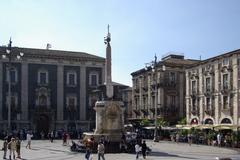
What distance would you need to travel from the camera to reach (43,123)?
68375 mm

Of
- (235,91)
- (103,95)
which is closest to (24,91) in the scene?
(235,91)

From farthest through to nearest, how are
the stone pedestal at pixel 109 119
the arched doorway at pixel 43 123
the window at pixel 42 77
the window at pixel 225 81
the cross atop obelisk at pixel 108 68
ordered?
the window at pixel 42 77 → the arched doorway at pixel 43 123 → the window at pixel 225 81 → the cross atop obelisk at pixel 108 68 → the stone pedestal at pixel 109 119

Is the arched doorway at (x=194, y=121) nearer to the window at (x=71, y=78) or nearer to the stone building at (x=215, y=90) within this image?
the stone building at (x=215, y=90)

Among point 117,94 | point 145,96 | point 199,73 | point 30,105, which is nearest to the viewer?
point 117,94

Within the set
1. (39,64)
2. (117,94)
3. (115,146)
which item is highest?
(39,64)

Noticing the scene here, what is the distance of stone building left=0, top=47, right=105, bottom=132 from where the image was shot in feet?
218

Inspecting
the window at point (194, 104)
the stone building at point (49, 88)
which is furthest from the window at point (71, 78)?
the window at point (194, 104)

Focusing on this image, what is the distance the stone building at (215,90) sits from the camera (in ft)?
169

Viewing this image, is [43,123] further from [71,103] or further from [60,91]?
[60,91]

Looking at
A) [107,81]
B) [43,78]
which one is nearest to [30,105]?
Answer: [43,78]

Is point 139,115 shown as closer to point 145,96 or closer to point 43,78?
point 145,96

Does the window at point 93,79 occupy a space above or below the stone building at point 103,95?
above

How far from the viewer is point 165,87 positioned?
232ft

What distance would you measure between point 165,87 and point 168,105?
8.65 ft
